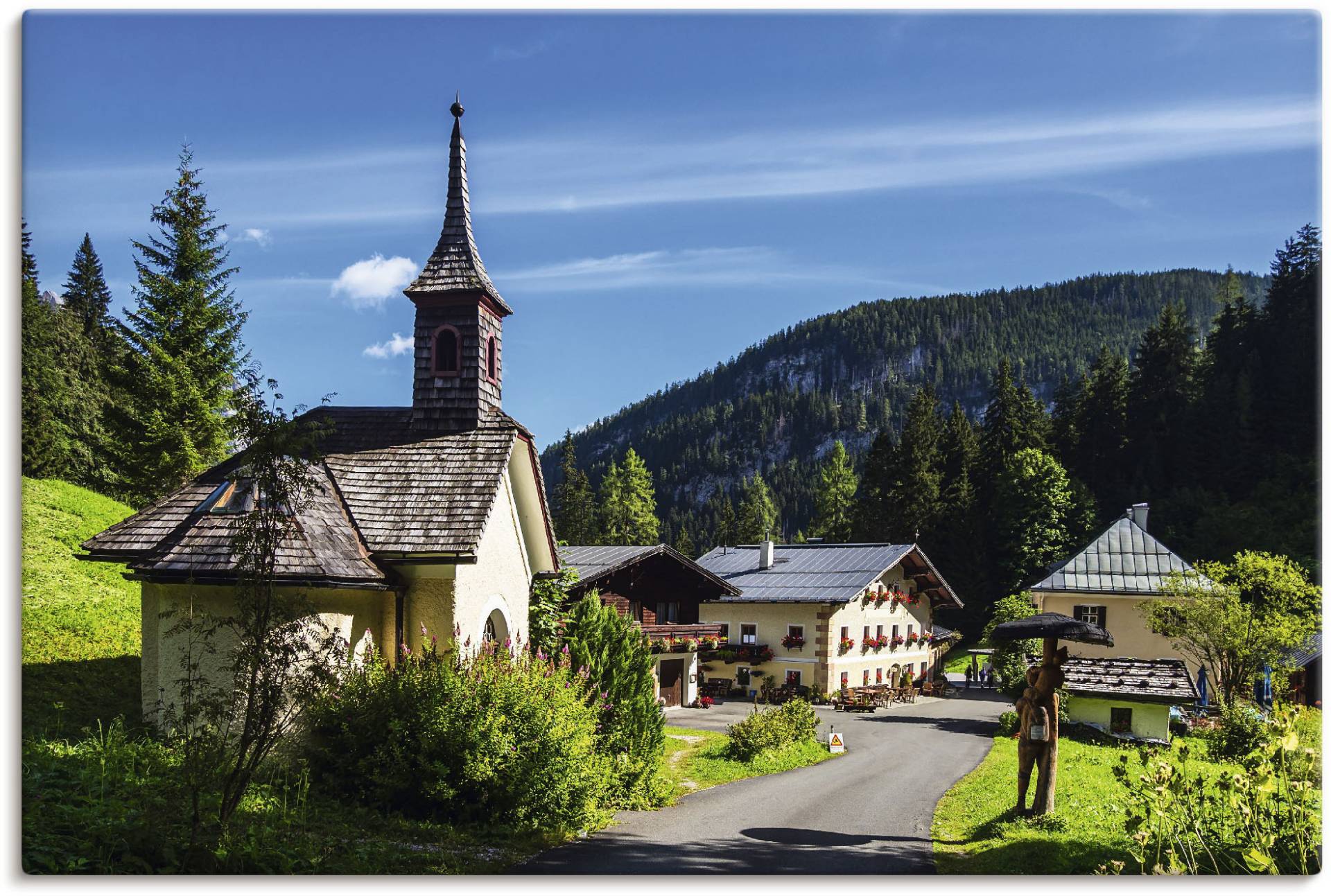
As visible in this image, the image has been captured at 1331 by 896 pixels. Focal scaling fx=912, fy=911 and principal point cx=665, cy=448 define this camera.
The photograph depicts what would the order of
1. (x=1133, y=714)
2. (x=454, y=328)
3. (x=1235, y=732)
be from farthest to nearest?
(x=1133, y=714)
(x=454, y=328)
(x=1235, y=732)

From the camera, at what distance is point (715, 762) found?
565 inches

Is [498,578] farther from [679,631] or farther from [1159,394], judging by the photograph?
[1159,394]

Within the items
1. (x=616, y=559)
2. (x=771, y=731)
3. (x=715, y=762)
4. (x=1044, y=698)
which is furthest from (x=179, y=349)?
(x=616, y=559)

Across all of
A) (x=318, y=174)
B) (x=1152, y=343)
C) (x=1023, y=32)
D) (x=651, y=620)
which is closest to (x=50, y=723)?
(x=318, y=174)

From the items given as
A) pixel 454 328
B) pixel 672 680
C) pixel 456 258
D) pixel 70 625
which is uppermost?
pixel 456 258

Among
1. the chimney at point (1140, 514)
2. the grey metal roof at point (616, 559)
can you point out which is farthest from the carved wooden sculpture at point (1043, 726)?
the chimney at point (1140, 514)

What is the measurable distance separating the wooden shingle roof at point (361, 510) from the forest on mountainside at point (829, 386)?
90.4 m

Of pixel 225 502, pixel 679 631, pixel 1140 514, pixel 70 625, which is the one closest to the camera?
pixel 225 502

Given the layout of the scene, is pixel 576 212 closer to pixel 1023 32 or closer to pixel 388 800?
pixel 1023 32

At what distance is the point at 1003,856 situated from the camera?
7.39 metres

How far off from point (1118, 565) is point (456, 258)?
21932 millimetres

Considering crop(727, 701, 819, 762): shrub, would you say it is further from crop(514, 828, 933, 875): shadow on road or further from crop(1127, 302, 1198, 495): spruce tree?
crop(1127, 302, 1198, 495): spruce tree

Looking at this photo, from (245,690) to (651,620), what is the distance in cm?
1784

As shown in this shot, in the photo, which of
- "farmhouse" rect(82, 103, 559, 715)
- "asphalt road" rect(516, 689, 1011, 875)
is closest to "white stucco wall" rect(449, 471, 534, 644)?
"farmhouse" rect(82, 103, 559, 715)
